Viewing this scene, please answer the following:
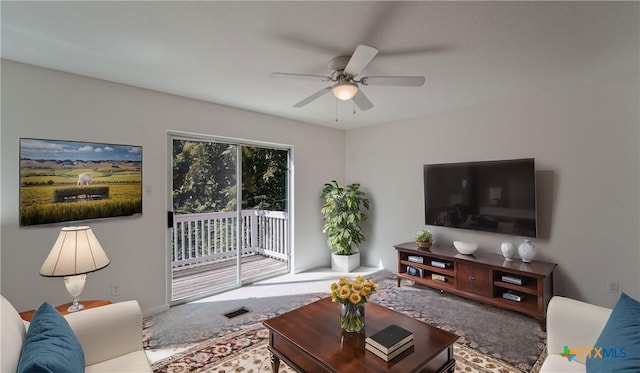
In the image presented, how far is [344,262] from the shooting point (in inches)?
181

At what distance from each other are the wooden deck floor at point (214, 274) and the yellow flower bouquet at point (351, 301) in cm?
242

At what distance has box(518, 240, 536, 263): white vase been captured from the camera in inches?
121

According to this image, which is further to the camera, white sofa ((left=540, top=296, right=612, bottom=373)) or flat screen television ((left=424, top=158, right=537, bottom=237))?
flat screen television ((left=424, top=158, right=537, bottom=237))

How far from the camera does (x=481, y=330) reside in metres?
2.74

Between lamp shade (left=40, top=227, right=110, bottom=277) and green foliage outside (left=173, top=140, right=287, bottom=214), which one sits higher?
green foliage outside (left=173, top=140, right=287, bottom=214)

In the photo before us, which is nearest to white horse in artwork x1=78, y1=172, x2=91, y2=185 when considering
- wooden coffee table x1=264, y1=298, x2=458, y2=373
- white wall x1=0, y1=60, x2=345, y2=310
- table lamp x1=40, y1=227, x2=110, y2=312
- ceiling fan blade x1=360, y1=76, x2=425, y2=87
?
white wall x1=0, y1=60, x2=345, y2=310

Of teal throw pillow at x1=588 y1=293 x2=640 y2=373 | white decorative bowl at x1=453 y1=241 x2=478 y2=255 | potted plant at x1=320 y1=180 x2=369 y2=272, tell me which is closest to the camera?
teal throw pillow at x1=588 y1=293 x2=640 y2=373

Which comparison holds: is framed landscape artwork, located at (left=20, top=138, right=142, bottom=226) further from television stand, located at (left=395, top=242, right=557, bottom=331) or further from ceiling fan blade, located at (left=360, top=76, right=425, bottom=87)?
television stand, located at (left=395, top=242, right=557, bottom=331)

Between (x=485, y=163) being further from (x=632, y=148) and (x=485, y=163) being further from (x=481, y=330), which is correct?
(x=481, y=330)

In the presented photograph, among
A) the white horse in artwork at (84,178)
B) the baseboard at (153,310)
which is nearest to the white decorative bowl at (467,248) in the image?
the baseboard at (153,310)

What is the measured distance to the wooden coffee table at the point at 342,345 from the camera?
1.57 metres

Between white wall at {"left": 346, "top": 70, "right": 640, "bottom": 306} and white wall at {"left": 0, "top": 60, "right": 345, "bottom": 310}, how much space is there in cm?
283

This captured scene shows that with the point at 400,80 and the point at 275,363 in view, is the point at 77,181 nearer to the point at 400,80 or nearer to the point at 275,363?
the point at 275,363

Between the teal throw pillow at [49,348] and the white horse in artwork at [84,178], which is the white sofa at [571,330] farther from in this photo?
the white horse in artwork at [84,178]
